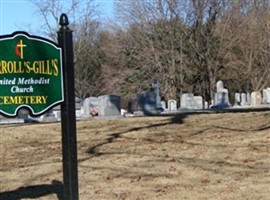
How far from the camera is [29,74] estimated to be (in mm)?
5441

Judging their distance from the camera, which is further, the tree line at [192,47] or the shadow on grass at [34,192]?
the tree line at [192,47]

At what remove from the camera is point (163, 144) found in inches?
421

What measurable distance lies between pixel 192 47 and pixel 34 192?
36.3 metres

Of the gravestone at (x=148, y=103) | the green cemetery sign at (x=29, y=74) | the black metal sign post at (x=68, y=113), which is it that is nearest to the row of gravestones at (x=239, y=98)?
the gravestone at (x=148, y=103)

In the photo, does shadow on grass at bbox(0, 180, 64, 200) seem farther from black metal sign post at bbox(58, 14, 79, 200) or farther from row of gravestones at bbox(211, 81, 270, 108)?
row of gravestones at bbox(211, 81, 270, 108)

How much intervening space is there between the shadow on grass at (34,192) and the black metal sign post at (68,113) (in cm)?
131

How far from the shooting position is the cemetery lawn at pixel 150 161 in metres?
7.04

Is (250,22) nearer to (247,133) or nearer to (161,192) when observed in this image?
(247,133)

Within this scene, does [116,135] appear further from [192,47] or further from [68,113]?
[192,47]

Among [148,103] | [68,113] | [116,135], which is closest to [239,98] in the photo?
[148,103]

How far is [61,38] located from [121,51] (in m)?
→ 40.0

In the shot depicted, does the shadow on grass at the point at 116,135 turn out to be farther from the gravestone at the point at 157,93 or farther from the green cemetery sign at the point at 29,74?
the gravestone at the point at 157,93

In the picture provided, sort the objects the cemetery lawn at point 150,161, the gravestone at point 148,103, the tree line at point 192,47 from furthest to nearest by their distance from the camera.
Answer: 1. the tree line at point 192,47
2. the gravestone at point 148,103
3. the cemetery lawn at point 150,161

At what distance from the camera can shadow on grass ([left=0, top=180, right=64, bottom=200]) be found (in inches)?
279
